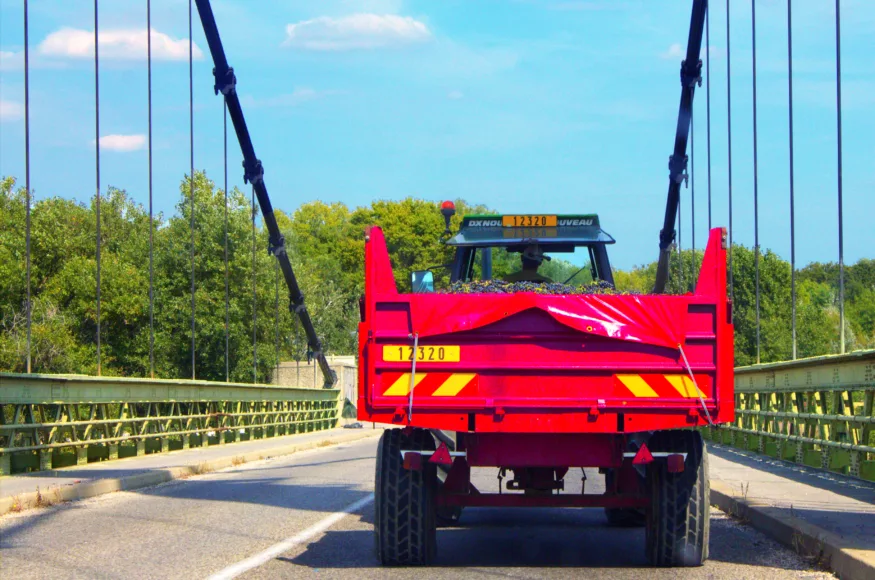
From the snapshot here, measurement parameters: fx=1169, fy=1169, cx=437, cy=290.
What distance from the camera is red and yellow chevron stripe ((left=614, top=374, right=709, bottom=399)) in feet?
22.9

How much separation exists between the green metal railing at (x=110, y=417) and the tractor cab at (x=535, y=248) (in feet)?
18.4

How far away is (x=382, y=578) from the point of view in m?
6.91

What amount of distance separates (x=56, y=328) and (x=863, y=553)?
52.6 meters

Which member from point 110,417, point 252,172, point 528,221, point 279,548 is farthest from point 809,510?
point 252,172

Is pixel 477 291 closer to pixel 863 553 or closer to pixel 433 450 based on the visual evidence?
pixel 433 450

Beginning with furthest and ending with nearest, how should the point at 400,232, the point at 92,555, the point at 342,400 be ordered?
the point at 400,232 < the point at 342,400 < the point at 92,555

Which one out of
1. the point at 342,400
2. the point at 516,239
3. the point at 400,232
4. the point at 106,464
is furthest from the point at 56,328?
the point at 516,239

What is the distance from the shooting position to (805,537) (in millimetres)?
7828

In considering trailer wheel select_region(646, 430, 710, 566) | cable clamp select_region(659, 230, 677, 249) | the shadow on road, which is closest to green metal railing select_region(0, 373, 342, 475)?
the shadow on road

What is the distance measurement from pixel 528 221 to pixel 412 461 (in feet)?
12.0

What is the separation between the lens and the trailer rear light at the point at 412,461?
7039mm

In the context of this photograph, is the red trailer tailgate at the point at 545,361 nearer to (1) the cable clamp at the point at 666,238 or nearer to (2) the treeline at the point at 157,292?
(1) the cable clamp at the point at 666,238

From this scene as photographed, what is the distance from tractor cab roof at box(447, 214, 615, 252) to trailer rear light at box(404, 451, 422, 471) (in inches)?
137

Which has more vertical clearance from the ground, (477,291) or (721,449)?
(477,291)
